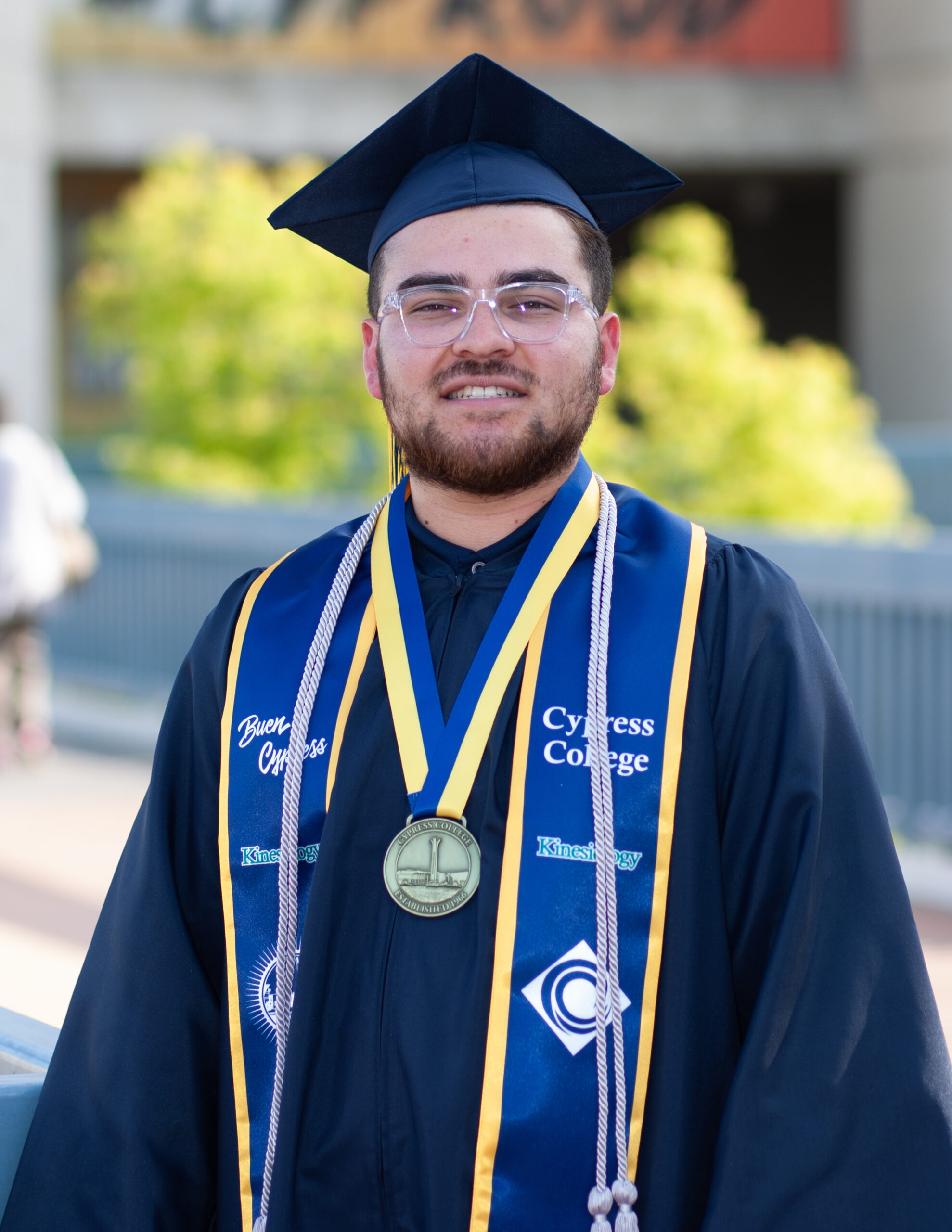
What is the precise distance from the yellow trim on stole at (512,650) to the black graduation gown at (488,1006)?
3 centimetres

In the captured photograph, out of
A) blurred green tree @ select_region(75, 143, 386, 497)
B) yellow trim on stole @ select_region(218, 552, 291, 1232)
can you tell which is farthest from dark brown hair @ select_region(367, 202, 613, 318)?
blurred green tree @ select_region(75, 143, 386, 497)

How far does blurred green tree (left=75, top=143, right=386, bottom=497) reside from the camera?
36.8ft

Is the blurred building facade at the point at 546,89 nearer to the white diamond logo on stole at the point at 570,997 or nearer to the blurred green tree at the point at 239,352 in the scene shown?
the blurred green tree at the point at 239,352

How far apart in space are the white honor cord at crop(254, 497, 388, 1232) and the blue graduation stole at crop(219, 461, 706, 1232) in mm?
21

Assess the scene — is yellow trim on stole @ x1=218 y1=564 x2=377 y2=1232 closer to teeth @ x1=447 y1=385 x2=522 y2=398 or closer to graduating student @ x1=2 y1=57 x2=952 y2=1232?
graduating student @ x1=2 y1=57 x2=952 y2=1232

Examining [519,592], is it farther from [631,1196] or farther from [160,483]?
[160,483]

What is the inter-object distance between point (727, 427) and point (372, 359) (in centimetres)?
821

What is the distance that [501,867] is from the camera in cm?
192

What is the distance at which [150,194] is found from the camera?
480 inches

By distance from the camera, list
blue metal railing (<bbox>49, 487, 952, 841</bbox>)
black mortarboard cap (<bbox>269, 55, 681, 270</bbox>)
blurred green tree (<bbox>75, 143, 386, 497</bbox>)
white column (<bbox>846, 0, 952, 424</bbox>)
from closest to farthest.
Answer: black mortarboard cap (<bbox>269, 55, 681, 270</bbox>) → blue metal railing (<bbox>49, 487, 952, 841</bbox>) → blurred green tree (<bbox>75, 143, 386, 497</bbox>) → white column (<bbox>846, 0, 952, 424</bbox>)

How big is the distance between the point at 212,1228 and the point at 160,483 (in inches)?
375

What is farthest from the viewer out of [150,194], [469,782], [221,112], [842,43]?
[842,43]

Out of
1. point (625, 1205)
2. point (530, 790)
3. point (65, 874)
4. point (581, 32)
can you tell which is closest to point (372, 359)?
point (530, 790)

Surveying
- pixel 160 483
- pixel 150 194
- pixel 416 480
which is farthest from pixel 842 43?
pixel 416 480
